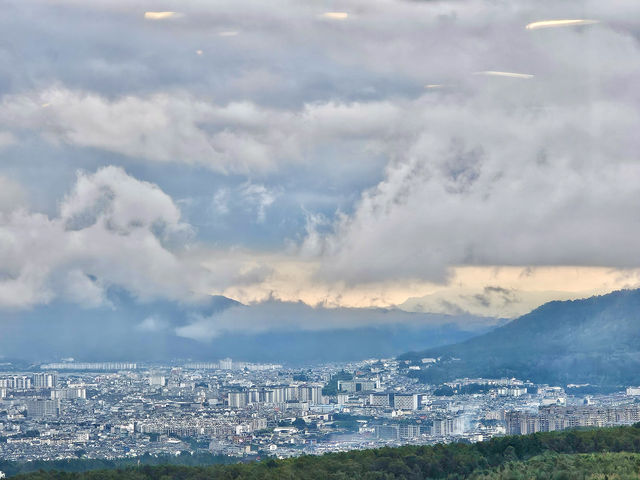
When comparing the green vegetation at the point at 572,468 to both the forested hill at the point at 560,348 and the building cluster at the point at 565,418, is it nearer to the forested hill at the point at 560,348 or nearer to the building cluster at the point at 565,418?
the building cluster at the point at 565,418

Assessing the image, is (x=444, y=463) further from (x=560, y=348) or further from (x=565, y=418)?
(x=560, y=348)

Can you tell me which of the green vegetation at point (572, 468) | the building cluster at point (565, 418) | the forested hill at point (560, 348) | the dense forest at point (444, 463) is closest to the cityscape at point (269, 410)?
the building cluster at point (565, 418)

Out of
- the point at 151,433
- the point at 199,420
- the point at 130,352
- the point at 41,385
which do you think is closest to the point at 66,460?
the point at 151,433

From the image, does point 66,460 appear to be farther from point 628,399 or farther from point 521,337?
point 521,337

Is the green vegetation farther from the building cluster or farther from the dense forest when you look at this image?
the building cluster

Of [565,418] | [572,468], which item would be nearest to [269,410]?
[565,418]

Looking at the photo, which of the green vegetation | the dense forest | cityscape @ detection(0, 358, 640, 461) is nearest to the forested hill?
cityscape @ detection(0, 358, 640, 461)
